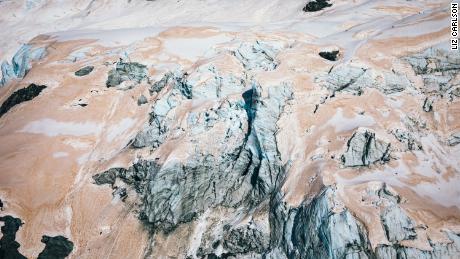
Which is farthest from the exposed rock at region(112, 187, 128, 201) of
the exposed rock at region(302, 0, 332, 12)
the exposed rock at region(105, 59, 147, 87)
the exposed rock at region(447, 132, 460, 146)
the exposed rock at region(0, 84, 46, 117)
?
the exposed rock at region(302, 0, 332, 12)

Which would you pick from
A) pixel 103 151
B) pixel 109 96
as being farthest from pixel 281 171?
pixel 109 96

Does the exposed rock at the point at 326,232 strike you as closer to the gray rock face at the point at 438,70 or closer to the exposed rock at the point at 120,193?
the gray rock face at the point at 438,70

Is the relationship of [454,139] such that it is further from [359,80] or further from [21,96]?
[21,96]

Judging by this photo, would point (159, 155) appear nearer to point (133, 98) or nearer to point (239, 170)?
point (239, 170)

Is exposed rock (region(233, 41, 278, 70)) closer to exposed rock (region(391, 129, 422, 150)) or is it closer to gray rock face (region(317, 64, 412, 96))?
gray rock face (region(317, 64, 412, 96))

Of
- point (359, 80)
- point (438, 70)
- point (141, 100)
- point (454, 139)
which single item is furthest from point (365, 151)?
point (141, 100)

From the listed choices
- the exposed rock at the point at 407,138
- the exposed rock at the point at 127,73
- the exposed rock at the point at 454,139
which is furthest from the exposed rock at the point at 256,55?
the exposed rock at the point at 454,139
